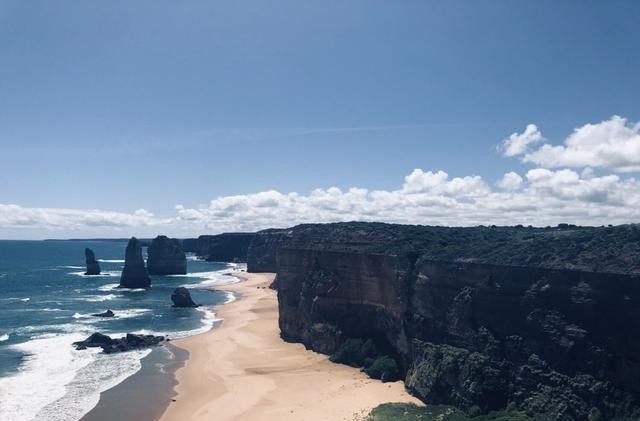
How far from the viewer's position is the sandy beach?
41.6 m

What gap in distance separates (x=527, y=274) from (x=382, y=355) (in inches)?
682

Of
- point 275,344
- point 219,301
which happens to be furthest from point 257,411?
point 219,301

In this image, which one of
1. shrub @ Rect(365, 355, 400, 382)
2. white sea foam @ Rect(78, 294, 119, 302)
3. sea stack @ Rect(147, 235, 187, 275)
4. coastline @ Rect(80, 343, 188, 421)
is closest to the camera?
coastline @ Rect(80, 343, 188, 421)

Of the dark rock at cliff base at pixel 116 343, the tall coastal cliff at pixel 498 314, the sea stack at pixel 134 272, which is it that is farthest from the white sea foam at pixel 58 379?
the sea stack at pixel 134 272

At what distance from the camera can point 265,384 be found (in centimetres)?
4862

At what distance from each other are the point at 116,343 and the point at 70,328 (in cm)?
1515

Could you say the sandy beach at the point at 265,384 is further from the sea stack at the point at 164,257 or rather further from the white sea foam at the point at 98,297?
the sea stack at the point at 164,257

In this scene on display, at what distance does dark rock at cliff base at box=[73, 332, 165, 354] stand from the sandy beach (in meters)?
4.11

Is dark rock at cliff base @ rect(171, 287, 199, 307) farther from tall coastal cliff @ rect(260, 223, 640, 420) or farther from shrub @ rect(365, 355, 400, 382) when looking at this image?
shrub @ rect(365, 355, 400, 382)

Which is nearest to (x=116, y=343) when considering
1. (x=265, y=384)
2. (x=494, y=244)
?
(x=265, y=384)

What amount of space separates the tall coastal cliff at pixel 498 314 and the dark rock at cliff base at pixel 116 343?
20275 mm

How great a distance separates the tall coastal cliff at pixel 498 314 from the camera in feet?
108

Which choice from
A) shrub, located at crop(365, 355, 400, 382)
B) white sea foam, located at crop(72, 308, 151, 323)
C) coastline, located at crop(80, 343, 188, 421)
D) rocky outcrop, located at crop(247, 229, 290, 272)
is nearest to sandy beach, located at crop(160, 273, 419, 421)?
shrub, located at crop(365, 355, 400, 382)

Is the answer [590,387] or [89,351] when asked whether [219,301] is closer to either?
[89,351]
